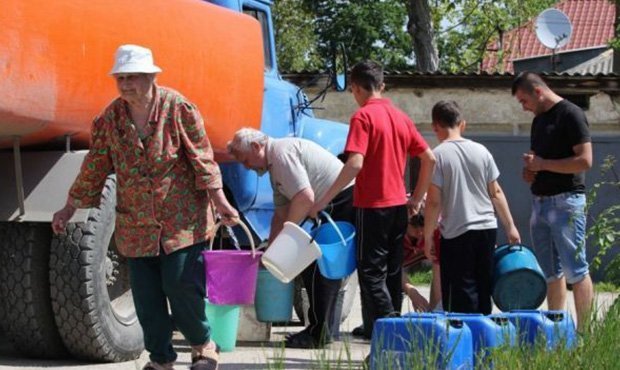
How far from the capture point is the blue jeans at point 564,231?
848 centimetres

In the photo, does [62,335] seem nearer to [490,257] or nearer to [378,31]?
[490,257]

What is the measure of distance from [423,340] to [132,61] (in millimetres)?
1933

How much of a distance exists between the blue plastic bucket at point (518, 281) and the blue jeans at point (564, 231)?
0.48 feet

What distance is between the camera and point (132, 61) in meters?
7.02

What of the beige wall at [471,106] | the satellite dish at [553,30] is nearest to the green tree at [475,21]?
the satellite dish at [553,30]

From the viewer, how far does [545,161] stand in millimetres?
8539

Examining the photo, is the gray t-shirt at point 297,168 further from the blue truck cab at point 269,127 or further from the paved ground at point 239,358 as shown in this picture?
the blue truck cab at point 269,127

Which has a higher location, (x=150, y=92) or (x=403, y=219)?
(x=150, y=92)

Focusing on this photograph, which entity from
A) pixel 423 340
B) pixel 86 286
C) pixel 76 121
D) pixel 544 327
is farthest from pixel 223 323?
pixel 423 340

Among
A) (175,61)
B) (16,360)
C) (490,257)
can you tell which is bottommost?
(16,360)

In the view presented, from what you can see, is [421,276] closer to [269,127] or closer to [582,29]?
[269,127]

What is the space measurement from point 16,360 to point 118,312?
2.15 feet

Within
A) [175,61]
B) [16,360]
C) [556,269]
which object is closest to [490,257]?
[556,269]

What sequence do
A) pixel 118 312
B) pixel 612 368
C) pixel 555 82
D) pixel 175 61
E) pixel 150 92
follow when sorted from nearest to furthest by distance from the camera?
pixel 612 368 → pixel 150 92 → pixel 175 61 → pixel 118 312 → pixel 555 82
